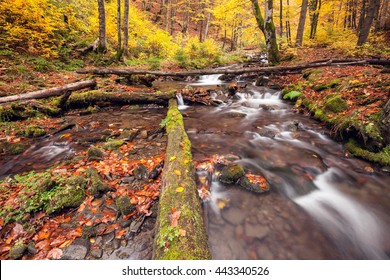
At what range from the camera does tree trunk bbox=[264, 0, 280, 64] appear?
36.6 feet

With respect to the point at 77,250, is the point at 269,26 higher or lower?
higher

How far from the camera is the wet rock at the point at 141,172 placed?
11.8ft

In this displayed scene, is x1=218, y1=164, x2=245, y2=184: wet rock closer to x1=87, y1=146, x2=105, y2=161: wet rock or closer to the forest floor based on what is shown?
the forest floor

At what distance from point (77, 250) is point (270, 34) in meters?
13.2

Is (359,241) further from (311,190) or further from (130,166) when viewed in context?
(130,166)

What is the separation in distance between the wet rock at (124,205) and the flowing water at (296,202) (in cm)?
116

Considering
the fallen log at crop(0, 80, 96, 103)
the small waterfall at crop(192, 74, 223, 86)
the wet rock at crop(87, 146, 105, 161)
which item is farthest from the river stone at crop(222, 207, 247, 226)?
the small waterfall at crop(192, 74, 223, 86)

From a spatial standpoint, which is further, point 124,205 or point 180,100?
point 180,100

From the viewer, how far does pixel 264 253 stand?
8.41 ft

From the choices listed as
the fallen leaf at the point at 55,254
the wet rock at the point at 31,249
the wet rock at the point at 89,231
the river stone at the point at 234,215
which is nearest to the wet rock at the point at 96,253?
the wet rock at the point at 89,231

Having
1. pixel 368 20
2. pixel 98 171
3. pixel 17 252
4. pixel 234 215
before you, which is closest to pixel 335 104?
pixel 234 215

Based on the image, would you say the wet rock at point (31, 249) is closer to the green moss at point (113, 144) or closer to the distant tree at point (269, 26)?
the green moss at point (113, 144)

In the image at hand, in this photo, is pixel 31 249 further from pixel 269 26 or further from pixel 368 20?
pixel 368 20

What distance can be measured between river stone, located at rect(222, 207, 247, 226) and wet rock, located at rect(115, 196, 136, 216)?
1.41 metres
